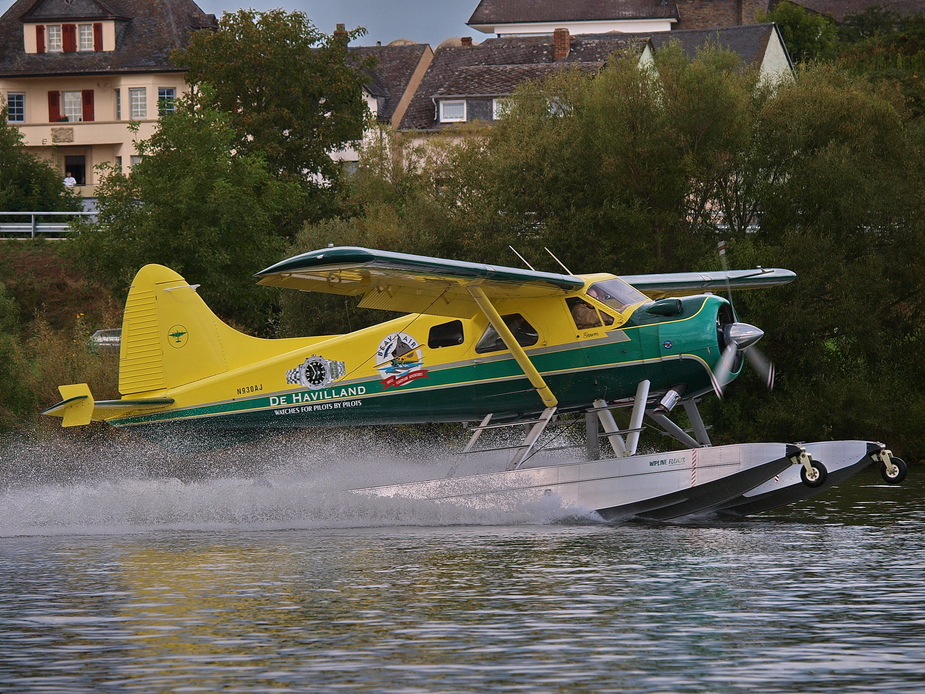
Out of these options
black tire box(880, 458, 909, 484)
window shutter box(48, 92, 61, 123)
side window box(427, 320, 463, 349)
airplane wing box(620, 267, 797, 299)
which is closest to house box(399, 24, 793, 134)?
window shutter box(48, 92, 61, 123)

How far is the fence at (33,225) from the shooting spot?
36.1 m

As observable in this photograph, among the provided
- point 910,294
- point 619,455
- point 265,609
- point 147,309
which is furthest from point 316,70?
point 265,609

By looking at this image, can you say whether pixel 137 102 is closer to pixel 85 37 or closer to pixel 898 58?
pixel 85 37

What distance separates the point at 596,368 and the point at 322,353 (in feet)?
11.5

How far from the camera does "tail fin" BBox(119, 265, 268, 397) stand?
57.5ft

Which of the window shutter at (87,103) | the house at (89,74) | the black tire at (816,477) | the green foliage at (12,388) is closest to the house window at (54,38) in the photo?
the house at (89,74)

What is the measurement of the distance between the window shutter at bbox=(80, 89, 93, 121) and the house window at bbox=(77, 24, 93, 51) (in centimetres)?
167

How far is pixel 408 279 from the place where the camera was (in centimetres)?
1516

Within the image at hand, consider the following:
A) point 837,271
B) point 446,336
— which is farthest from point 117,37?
point 446,336

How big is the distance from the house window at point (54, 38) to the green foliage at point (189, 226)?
22.7 meters

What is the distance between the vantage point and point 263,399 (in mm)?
17188

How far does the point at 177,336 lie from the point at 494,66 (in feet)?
131

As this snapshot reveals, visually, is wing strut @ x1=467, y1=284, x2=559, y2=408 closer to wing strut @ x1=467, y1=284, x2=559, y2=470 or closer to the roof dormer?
wing strut @ x1=467, y1=284, x2=559, y2=470

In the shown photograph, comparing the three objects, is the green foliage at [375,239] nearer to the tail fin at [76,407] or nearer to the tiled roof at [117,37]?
the tail fin at [76,407]
